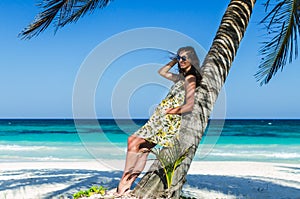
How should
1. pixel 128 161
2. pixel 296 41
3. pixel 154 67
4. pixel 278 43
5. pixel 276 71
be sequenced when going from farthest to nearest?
pixel 276 71 < pixel 278 43 < pixel 296 41 < pixel 154 67 < pixel 128 161

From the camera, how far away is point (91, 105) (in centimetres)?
533

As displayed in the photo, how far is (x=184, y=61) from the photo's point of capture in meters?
4.27

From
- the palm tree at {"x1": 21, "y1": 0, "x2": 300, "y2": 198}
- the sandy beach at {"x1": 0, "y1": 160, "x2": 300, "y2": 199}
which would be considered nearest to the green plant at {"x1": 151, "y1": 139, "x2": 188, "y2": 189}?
the palm tree at {"x1": 21, "y1": 0, "x2": 300, "y2": 198}

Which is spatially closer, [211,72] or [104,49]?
[211,72]

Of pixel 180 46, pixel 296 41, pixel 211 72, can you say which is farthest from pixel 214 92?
pixel 296 41

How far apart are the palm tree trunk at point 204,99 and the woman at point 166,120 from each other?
0.12 m

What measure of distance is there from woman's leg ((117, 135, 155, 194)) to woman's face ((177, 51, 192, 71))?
0.88m

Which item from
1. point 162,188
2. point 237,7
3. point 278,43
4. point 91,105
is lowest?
point 162,188

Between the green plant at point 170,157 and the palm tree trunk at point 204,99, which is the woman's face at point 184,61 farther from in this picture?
the green plant at point 170,157

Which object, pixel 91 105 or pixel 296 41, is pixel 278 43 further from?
pixel 91 105

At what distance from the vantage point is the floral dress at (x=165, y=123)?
423cm

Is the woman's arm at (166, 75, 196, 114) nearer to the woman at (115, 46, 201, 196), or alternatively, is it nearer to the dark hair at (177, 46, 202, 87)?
the woman at (115, 46, 201, 196)

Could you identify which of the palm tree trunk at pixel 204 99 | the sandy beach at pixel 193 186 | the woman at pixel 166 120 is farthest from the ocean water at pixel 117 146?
the woman at pixel 166 120

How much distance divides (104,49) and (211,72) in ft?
5.04
